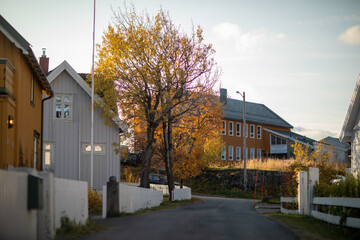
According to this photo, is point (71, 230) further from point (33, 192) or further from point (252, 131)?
point (252, 131)

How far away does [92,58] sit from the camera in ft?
90.2

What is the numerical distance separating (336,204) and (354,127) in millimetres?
9866

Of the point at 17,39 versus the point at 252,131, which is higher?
the point at 17,39

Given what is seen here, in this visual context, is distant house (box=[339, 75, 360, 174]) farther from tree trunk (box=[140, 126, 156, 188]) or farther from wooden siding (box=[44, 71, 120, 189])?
wooden siding (box=[44, 71, 120, 189])

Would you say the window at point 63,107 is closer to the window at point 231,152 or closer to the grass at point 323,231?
the grass at point 323,231

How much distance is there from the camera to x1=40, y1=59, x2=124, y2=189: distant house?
29.2 meters

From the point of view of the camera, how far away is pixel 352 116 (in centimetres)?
2250

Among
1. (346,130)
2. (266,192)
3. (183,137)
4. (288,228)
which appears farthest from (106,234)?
(266,192)

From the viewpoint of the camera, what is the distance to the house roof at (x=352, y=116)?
21.6m

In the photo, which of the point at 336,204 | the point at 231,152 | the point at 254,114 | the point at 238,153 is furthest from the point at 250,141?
the point at 336,204

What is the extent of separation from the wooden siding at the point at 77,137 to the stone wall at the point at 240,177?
2021 cm

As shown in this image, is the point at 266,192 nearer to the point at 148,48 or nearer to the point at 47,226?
the point at 148,48

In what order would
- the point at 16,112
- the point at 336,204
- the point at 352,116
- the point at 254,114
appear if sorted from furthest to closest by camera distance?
1. the point at 254,114
2. the point at 352,116
3. the point at 16,112
4. the point at 336,204

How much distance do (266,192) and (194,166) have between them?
32.6 ft
